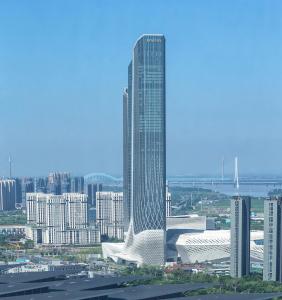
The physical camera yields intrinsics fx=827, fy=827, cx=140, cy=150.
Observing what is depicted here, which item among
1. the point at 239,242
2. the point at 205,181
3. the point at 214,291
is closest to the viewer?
the point at 214,291

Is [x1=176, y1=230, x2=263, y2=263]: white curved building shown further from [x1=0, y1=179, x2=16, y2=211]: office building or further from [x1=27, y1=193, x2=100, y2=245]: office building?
[x1=0, y1=179, x2=16, y2=211]: office building

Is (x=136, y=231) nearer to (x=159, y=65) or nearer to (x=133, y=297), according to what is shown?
(x=159, y=65)

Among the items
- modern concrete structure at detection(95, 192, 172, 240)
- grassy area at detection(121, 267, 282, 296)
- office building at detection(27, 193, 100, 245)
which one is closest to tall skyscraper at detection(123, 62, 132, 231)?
modern concrete structure at detection(95, 192, 172, 240)

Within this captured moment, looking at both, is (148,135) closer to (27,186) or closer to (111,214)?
(111,214)

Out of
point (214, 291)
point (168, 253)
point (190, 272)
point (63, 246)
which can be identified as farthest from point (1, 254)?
point (214, 291)

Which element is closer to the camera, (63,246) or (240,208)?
(240,208)

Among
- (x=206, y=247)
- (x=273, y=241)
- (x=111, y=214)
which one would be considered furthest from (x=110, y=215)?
(x=273, y=241)
